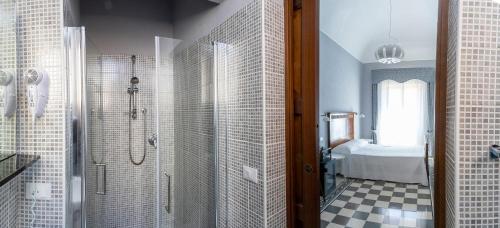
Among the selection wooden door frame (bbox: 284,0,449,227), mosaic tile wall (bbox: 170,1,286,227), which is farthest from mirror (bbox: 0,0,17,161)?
wooden door frame (bbox: 284,0,449,227)

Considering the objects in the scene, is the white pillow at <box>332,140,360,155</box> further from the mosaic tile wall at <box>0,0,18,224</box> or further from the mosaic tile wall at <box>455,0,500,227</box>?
the mosaic tile wall at <box>0,0,18,224</box>

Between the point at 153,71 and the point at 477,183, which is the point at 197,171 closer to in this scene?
the point at 153,71

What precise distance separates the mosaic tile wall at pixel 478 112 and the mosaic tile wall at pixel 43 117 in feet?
5.20

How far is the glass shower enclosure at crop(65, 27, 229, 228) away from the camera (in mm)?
1433

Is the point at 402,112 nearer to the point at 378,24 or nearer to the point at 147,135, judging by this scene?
the point at 378,24

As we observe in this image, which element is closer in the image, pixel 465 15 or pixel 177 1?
pixel 465 15

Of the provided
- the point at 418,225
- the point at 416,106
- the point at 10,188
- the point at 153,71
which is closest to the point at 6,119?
the point at 10,188

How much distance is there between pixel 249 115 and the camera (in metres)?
1.29

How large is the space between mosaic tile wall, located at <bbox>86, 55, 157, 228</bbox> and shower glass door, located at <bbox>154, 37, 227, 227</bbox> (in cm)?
67

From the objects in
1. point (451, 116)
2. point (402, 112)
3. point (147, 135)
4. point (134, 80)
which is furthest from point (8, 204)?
point (402, 112)

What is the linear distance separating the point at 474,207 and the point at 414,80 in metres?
5.78

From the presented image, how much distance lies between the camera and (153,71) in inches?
102

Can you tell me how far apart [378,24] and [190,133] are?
423cm

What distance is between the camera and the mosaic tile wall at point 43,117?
1106mm
